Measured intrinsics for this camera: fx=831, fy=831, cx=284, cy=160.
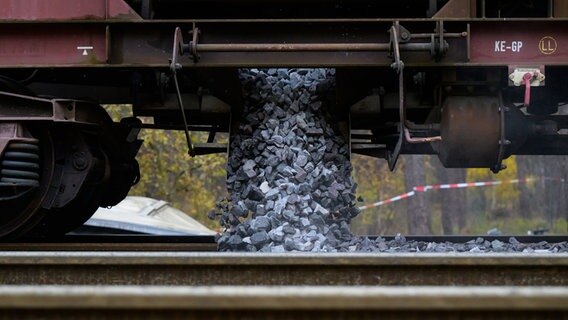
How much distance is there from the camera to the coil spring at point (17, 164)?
584cm

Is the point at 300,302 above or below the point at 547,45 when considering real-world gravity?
below

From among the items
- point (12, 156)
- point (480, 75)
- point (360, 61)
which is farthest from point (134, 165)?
point (480, 75)

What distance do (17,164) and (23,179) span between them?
118 millimetres

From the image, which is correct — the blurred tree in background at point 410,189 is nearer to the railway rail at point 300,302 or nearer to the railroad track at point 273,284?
the railroad track at point 273,284

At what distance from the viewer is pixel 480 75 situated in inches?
238

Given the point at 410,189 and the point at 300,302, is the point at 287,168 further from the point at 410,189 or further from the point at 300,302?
the point at 410,189

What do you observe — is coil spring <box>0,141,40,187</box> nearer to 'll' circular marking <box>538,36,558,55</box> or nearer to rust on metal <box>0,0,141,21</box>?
rust on metal <box>0,0,141,21</box>

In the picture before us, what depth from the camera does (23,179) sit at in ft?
19.3

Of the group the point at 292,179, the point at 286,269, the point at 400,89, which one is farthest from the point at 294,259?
the point at 292,179

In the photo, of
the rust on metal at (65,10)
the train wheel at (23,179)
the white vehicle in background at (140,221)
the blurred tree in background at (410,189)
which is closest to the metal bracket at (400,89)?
the rust on metal at (65,10)

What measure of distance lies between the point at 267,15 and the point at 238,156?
3.71ft

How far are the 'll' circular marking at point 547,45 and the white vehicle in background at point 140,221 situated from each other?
526 centimetres

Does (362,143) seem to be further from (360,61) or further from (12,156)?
(12,156)

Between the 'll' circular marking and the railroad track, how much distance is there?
2.33 m
